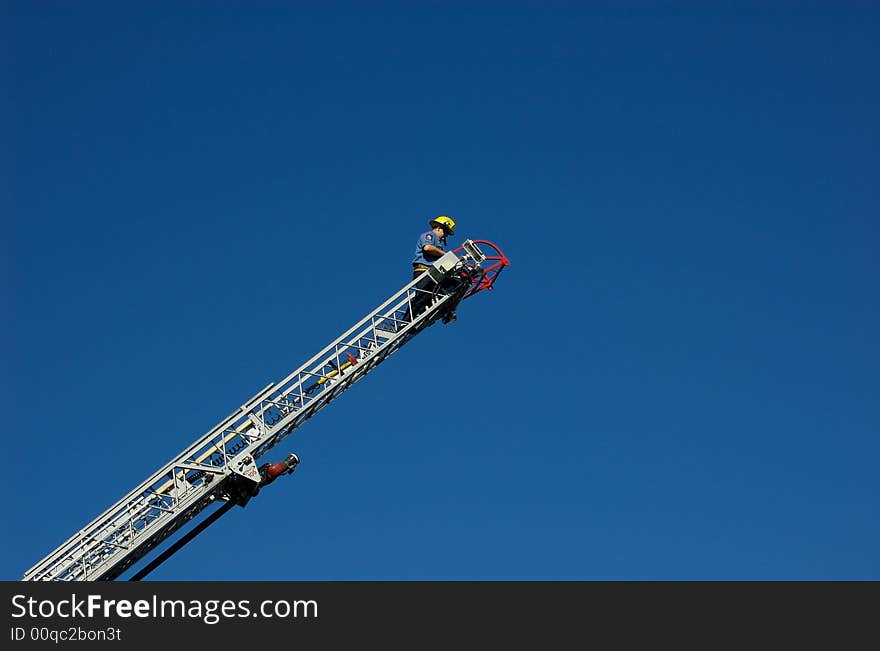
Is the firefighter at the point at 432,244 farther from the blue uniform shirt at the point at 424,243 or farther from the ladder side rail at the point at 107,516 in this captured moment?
the ladder side rail at the point at 107,516

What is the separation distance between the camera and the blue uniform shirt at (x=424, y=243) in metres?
43.4

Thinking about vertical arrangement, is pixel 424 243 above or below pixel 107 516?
above

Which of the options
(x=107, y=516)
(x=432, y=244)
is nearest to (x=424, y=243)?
(x=432, y=244)

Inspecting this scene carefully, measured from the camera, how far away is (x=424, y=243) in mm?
43625

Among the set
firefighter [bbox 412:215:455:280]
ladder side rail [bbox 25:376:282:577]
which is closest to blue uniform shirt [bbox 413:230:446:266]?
firefighter [bbox 412:215:455:280]

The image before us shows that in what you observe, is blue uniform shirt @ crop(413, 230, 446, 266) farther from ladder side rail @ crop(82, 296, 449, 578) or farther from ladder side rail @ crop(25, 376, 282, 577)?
ladder side rail @ crop(25, 376, 282, 577)

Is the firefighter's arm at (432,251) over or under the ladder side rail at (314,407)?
over

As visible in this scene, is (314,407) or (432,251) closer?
(314,407)

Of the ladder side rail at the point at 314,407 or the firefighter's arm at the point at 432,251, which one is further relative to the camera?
the firefighter's arm at the point at 432,251

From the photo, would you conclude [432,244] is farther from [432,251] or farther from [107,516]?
[107,516]

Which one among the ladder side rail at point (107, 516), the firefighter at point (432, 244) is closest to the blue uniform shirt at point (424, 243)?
the firefighter at point (432, 244)

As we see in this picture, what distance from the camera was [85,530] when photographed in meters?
40.2
